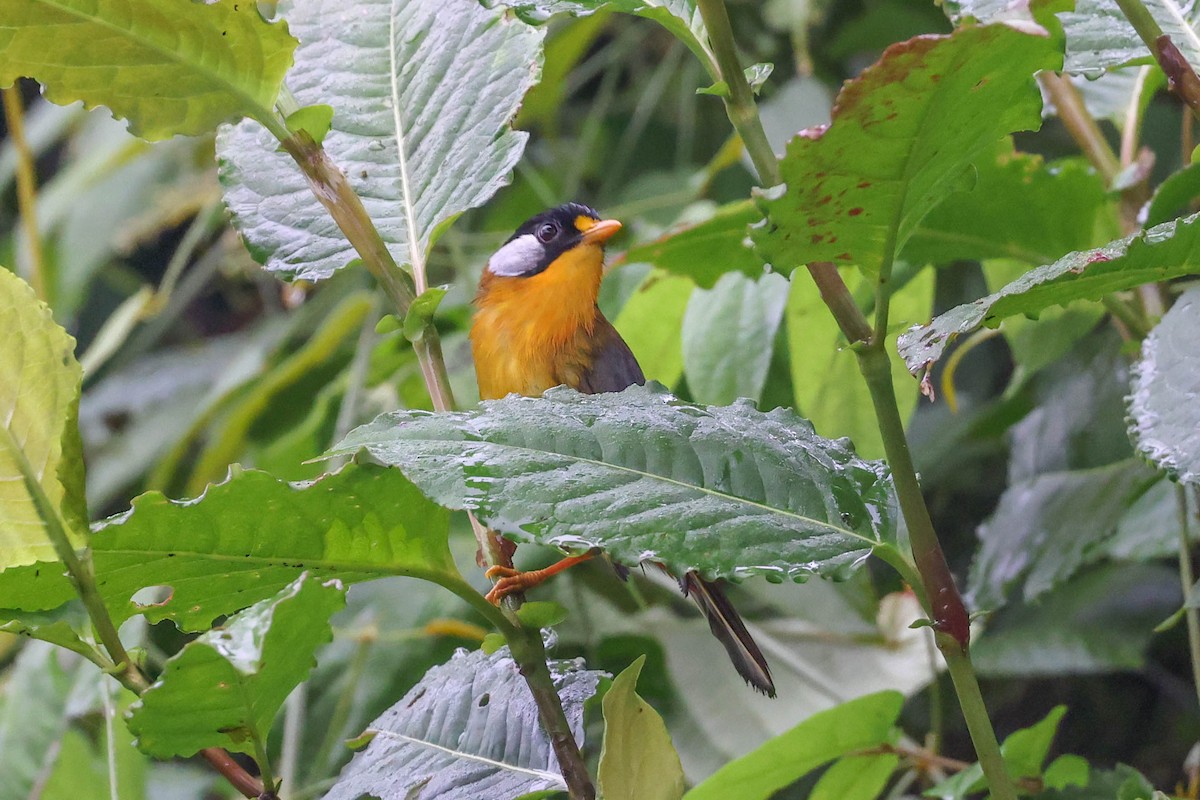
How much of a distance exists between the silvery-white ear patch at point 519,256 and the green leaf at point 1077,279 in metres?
1.36

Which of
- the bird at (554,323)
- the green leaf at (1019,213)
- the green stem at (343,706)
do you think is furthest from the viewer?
the green stem at (343,706)

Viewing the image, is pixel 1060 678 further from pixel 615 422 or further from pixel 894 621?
pixel 615 422

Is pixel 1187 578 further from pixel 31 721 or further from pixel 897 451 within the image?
pixel 31 721

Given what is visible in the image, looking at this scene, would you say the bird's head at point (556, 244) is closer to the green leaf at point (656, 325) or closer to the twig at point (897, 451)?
the green leaf at point (656, 325)

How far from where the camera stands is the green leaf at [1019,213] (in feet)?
3.76

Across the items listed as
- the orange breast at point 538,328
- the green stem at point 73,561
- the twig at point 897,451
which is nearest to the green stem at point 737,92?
the twig at point 897,451

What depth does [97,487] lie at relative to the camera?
279cm

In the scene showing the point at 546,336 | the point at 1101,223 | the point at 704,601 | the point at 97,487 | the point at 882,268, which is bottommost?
the point at 97,487

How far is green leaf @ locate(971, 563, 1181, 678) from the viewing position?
1.54m

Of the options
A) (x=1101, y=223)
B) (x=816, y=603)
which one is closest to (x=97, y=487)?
(x=816, y=603)

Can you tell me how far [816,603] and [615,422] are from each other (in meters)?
1.18

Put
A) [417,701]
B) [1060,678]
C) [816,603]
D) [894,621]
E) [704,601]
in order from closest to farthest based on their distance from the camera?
[417,701] → [704,601] → [894,621] → [816,603] → [1060,678]

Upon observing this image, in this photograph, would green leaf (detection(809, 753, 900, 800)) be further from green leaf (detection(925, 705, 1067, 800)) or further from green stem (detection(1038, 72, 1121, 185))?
green stem (detection(1038, 72, 1121, 185))

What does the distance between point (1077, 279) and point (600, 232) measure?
1301mm
